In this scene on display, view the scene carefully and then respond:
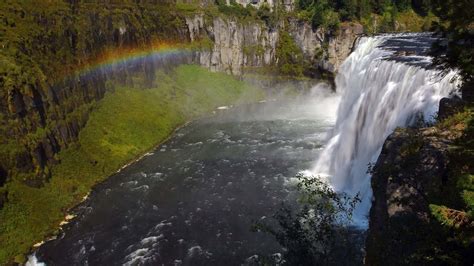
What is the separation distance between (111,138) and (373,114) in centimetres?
3353

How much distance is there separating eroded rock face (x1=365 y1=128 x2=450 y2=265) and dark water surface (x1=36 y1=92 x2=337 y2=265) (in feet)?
49.9

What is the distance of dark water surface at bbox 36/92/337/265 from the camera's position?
112 feet

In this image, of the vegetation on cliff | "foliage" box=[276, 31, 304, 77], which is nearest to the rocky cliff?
"foliage" box=[276, 31, 304, 77]

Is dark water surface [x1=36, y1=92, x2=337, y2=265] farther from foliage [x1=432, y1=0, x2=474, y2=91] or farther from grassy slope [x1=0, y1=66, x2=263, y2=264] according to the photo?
foliage [x1=432, y1=0, x2=474, y2=91]

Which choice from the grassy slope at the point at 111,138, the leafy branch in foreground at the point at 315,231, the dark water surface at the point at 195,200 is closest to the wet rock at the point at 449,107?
the leafy branch in foreground at the point at 315,231

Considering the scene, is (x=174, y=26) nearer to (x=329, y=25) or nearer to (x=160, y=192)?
(x=329, y=25)

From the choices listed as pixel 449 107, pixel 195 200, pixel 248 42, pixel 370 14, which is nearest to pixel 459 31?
pixel 449 107

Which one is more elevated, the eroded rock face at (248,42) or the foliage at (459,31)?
the foliage at (459,31)

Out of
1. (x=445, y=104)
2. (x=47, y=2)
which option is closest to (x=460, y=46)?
(x=445, y=104)

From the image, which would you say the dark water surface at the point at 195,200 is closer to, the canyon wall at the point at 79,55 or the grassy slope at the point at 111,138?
the grassy slope at the point at 111,138

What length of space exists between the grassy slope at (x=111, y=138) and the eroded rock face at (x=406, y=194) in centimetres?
2898

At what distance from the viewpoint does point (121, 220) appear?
39.9 metres

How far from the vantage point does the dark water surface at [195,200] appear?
112ft

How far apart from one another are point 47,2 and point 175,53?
32.3 meters
